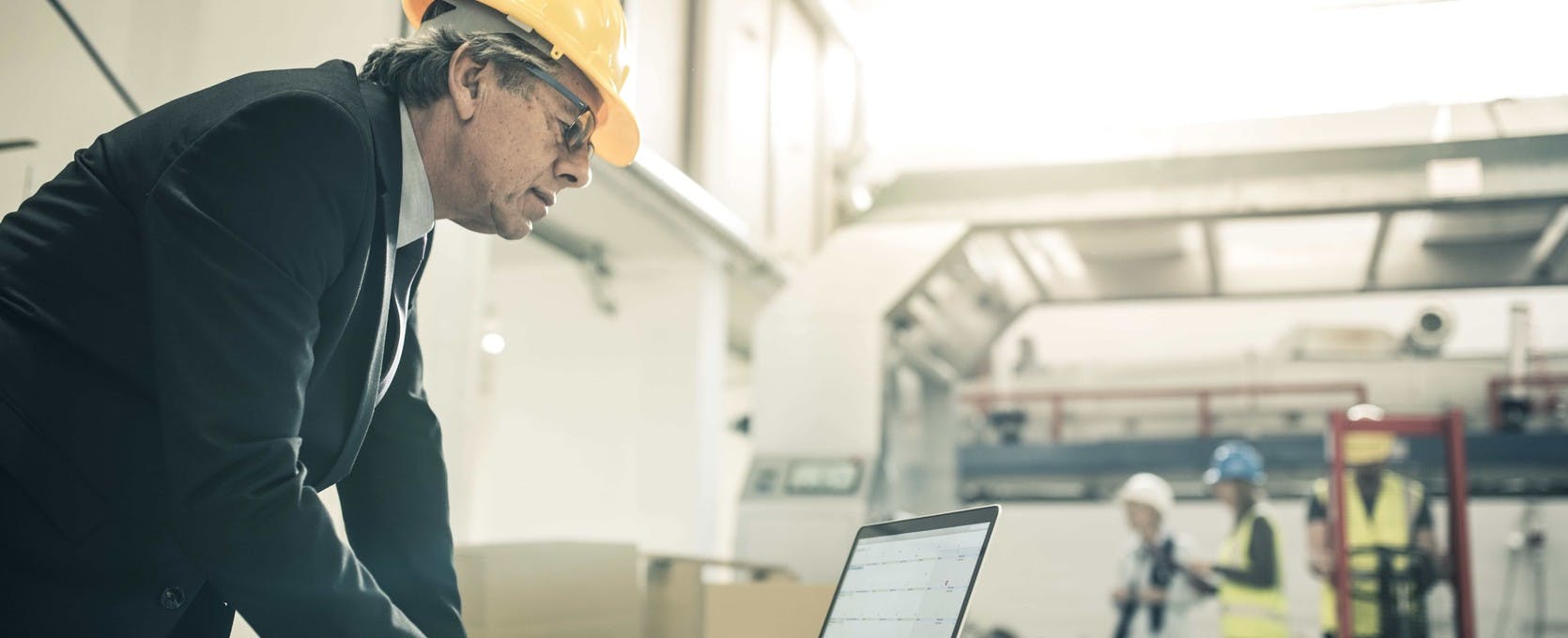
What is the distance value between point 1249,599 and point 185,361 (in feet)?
18.9

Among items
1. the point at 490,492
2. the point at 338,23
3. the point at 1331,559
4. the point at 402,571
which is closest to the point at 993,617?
the point at 1331,559

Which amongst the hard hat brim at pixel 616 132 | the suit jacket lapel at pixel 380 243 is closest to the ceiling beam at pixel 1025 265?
the hard hat brim at pixel 616 132

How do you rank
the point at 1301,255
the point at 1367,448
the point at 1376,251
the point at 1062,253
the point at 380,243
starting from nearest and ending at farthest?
the point at 380,243, the point at 1367,448, the point at 1376,251, the point at 1062,253, the point at 1301,255

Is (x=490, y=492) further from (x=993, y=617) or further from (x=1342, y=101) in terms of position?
(x=993, y=617)

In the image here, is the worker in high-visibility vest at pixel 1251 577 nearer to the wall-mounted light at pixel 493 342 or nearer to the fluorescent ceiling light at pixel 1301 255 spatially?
the fluorescent ceiling light at pixel 1301 255

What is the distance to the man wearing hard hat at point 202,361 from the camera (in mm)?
1057

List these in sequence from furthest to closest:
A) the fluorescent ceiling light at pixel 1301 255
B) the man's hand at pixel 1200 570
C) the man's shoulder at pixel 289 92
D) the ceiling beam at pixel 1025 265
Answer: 1. the fluorescent ceiling light at pixel 1301 255
2. the ceiling beam at pixel 1025 265
3. the man's hand at pixel 1200 570
4. the man's shoulder at pixel 289 92

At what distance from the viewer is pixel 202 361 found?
105cm

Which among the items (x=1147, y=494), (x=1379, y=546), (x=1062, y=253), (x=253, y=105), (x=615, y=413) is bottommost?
(x=1379, y=546)

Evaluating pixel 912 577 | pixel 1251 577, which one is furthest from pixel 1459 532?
pixel 912 577

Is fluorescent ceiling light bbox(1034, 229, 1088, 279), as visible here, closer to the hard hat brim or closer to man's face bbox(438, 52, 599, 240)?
the hard hat brim

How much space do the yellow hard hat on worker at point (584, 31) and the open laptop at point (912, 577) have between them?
658 millimetres

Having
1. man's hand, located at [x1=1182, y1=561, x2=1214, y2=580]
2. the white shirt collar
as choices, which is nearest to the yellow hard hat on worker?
the white shirt collar

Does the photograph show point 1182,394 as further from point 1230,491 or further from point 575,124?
point 575,124
